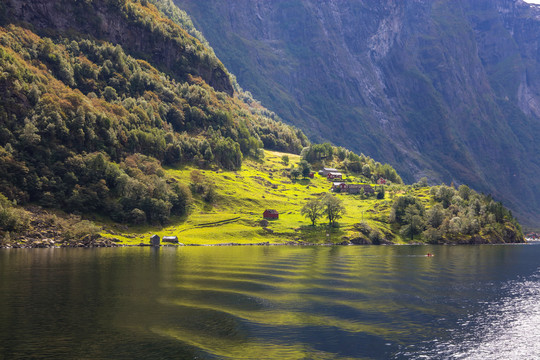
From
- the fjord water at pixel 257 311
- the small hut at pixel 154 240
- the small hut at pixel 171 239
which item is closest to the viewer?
the fjord water at pixel 257 311

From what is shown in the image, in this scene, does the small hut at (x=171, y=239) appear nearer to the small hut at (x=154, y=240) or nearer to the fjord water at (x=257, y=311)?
the small hut at (x=154, y=240)

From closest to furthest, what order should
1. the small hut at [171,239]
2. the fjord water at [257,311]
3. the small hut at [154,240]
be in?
the fjord water at [257,311]
the small hut at [154,240]
the small hut at [171,239]

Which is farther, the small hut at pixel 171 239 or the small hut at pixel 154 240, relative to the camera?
the small hut at pixel 171 239

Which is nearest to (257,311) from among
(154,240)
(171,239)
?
(154,240)

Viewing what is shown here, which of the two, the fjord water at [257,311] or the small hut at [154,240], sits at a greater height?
the small hut at [154,240]

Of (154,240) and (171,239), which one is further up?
(171,239)

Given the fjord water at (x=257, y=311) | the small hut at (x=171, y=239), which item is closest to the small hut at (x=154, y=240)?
the small hut at (x=171, y=239)

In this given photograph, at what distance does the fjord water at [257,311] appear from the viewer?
53906mm

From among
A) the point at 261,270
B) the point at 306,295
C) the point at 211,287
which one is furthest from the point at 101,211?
the point at 306,295

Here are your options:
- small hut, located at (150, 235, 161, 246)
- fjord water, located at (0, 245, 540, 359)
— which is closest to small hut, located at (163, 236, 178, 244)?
small hut, located at (150, 235, 161, 246)

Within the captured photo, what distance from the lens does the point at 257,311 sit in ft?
236

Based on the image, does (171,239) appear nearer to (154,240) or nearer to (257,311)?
(154,240)

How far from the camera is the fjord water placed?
53.9 meters

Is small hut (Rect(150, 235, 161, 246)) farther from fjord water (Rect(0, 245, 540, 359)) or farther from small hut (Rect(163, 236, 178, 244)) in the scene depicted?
fjord water (Rect(0, 245, 540, 359))
